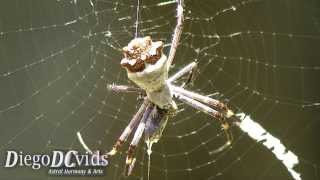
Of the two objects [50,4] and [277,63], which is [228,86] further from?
[50,4]

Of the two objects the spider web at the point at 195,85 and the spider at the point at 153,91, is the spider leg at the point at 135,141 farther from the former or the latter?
the spider web at the point at 195,85

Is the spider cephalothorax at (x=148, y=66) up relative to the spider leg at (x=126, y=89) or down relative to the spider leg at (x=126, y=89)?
down

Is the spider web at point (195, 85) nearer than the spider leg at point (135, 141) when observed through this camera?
No

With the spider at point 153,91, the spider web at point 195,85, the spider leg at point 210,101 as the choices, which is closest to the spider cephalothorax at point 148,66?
the spider at point 153,91

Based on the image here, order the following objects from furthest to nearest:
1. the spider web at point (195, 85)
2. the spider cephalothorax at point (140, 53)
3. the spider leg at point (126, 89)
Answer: the spider web at point (195, 85) → the spider leg at point (126, 89) → the spider cephalothorax at point (140, 53)

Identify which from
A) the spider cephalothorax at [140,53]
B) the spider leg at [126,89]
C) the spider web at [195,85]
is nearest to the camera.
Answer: the spider cephalothorax at [140,53]

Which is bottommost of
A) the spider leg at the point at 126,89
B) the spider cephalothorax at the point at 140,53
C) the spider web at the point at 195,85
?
the spider cephalothorax at the point at 140,53

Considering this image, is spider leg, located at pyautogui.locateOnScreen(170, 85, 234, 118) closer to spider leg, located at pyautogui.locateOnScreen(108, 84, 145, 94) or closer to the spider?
the spider

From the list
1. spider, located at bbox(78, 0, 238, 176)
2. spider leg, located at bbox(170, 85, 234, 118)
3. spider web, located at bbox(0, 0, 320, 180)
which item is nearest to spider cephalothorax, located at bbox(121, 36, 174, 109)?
spider, located at bbox(78, 0, 238, 176)

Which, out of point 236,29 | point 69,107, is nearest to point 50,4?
point 69,107
